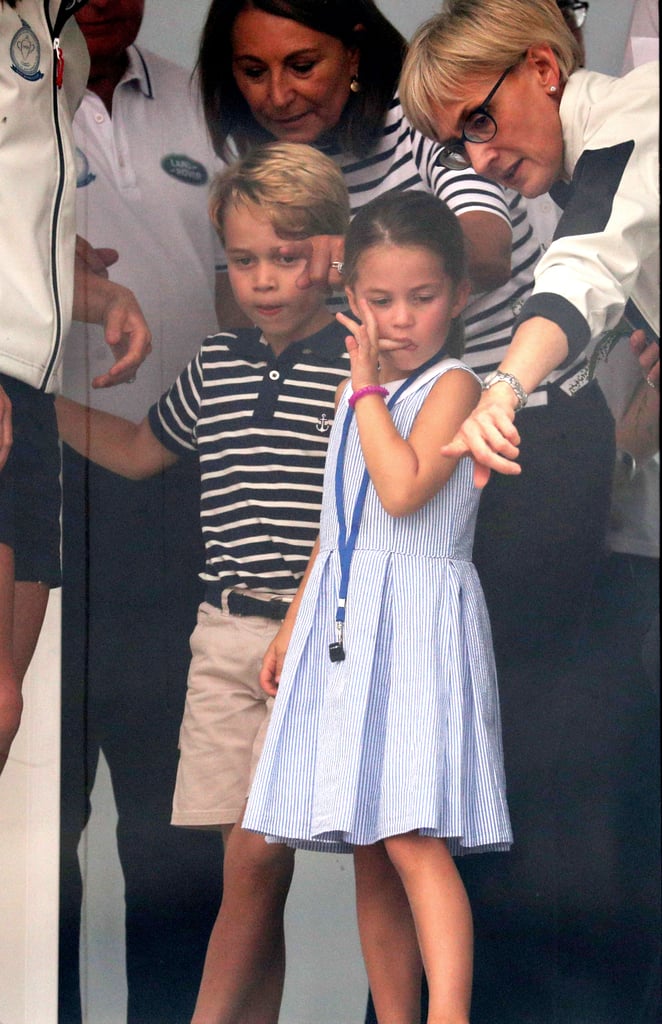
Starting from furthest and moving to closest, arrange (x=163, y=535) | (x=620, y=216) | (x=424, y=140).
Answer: (x=163, y=535) → (x=424, y=140) → (x=620, y=216)

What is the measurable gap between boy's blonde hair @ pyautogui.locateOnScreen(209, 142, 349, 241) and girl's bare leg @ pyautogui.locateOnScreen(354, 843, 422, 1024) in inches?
42.3

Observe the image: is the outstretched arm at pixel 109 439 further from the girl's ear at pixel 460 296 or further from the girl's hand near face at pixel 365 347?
the girl's ear at pixel 460 296

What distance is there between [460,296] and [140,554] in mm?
775

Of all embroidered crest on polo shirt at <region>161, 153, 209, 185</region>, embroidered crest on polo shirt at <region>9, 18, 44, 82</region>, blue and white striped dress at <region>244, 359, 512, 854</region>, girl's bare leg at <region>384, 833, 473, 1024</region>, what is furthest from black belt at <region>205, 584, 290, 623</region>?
embroidered crest on polo shirt at <region>9, 18, 44, 82</region>

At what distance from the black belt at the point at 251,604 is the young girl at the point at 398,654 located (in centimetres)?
7

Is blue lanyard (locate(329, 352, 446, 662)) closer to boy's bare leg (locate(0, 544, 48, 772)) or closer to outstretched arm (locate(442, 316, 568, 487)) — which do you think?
outstretched arm (locate(442, 316, 568, 487))

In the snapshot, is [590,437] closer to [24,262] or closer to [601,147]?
[601,147]

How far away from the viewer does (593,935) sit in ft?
8.32

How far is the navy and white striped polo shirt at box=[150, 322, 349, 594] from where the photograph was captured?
2.55m

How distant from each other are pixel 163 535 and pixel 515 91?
1009 mm

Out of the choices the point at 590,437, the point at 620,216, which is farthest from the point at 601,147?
the point at 590,437

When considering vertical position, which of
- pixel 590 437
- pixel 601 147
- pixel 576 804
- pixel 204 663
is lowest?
pixel 576 804

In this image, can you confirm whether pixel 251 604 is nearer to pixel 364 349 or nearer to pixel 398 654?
pixel 398 654

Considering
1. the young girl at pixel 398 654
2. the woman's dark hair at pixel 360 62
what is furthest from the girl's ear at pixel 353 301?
the woman's dark hair at pixel 360 62
